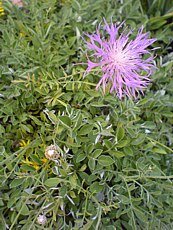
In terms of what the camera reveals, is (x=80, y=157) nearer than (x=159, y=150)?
Yes

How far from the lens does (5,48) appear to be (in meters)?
1.42

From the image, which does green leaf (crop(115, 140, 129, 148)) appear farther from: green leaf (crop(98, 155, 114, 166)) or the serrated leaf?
the serrated leaf

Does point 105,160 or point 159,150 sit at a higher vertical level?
point 105,160

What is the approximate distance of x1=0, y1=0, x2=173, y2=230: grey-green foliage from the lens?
1.26 metres

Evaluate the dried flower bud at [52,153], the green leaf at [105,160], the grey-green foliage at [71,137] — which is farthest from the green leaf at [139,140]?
the dried flower bud at [52,153]

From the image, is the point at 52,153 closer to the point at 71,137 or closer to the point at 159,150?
the point at 71,137

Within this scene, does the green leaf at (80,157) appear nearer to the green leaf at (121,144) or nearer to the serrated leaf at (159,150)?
the green leaf at (121,144)

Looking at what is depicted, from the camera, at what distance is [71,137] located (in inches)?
49.1

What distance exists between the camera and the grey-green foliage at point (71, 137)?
1262 mm

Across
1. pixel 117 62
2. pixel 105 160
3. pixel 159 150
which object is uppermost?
pixel 117 62

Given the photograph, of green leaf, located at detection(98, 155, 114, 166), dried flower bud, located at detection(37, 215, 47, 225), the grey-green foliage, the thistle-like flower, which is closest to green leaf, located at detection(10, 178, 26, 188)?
the grey-green foliage

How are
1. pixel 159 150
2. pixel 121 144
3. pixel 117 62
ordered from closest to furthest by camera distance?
1. pixel 117 62
2. pixel 121 144
3. pixel 159 150

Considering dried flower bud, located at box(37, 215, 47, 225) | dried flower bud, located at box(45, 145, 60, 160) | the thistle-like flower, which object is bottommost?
dried flower bud, located at box(37, 215, 47, 225)

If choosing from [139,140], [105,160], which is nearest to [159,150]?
Answer: [139,140]
